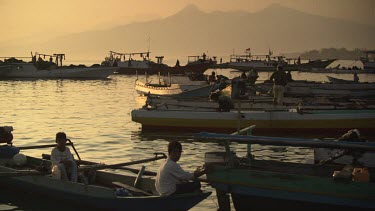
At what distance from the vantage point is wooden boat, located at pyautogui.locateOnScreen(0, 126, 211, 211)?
11.8 m

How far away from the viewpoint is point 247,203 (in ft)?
39.7

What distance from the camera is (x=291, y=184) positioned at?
1141 centimetres

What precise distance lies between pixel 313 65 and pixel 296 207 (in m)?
83.1

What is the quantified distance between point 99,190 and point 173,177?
80.7 inches

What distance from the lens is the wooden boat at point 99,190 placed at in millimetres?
11805

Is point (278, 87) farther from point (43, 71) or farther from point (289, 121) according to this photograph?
point (43, 71)

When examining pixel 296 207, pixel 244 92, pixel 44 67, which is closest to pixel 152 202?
pixel 296 207

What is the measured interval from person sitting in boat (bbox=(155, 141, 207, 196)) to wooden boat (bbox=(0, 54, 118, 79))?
221 ft

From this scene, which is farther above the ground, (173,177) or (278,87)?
(278,87)

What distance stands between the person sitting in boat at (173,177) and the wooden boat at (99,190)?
156 millimetres

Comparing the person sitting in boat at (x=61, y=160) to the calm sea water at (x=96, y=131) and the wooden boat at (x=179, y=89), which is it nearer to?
the calm sea water at (x=96, y=131)

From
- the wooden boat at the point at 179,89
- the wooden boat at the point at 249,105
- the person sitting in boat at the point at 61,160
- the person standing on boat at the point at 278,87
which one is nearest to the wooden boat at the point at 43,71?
the wooden boat at the point at 179,89

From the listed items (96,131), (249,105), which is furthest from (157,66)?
(249,105)

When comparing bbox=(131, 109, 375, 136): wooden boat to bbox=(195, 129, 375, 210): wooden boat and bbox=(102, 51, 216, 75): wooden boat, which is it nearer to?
bbox=(195, 129, 375, 210): wooden boat
